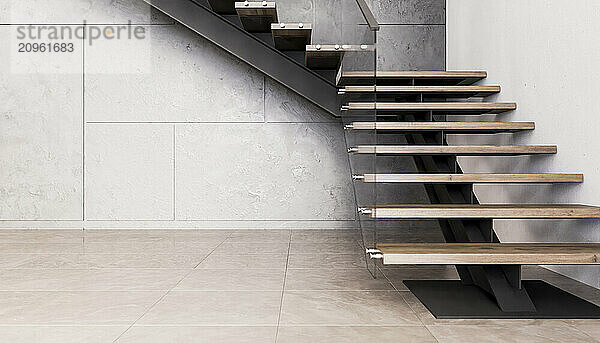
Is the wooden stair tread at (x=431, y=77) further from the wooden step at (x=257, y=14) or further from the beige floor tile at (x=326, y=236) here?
the beige floor tile at (x=326, y=236)

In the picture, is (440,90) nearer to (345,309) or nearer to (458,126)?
(458,126)

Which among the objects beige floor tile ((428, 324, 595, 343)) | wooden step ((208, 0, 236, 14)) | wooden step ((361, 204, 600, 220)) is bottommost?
beige floor tile ((428, 324, 595, 343))

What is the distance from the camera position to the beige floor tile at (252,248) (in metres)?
4.27

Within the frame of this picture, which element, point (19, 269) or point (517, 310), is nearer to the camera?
point (517, 310)

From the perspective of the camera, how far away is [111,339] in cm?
214

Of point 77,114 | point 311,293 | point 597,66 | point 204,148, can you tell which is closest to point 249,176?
point 204,148

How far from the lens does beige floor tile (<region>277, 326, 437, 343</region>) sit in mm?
2137

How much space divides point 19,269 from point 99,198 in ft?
7.25

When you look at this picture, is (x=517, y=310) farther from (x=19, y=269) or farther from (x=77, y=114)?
(x=77, y=114)

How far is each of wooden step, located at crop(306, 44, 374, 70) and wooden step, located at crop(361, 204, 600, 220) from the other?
5.12 ft

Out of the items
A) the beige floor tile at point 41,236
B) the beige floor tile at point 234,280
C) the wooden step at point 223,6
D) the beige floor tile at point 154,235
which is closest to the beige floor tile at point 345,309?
the beige floor tile at point 234,280

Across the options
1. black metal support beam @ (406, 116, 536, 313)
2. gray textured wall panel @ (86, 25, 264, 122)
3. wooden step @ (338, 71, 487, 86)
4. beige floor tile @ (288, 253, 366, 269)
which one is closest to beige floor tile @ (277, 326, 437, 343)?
black metal support beam @ (406, 116, 536, 313)

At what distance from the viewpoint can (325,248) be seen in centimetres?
445

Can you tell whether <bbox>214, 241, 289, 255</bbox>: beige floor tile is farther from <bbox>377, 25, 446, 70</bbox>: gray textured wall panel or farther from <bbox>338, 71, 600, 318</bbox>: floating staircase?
<bbox>377, 25, 446, 70</bbox>: gray textured wall panel
